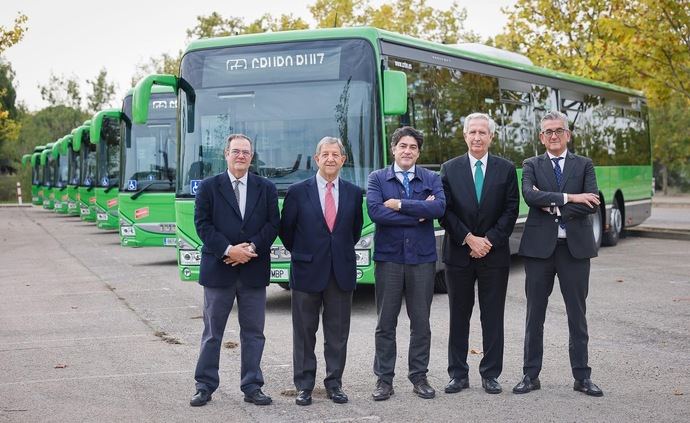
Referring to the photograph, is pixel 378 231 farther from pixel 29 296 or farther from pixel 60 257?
pixel 60 257

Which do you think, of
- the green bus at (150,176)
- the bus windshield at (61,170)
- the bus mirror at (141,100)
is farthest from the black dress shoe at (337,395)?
the bus windshield at (61,170)

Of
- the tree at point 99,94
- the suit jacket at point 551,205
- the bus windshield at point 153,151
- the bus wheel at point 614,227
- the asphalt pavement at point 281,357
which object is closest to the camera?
the asphalt pavement at point 281,357

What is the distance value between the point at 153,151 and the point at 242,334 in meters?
13.2

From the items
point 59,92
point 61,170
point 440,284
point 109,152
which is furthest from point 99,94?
point 440,284

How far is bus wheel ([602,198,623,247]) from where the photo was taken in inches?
792

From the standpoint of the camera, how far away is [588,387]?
23.2 ft

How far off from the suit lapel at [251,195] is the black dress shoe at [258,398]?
1.19 metres

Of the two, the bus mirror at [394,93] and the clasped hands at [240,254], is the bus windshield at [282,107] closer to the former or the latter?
the bus mirror at [394,93]

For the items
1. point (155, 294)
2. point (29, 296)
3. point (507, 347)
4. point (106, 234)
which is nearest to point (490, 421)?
point (507, 347)

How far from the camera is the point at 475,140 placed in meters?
7.38

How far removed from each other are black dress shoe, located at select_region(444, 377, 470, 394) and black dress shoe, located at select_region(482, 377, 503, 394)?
5.5 inches

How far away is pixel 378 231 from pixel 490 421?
1682 mm

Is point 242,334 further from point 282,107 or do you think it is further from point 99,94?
point 99,94

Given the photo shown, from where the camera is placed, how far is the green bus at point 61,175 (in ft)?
133
